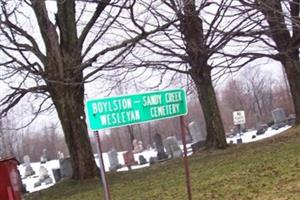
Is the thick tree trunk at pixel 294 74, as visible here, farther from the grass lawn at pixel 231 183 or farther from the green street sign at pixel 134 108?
the green street sign at pixel 134 108

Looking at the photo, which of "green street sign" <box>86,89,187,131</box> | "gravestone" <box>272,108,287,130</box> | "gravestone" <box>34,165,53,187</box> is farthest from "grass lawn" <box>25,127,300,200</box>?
"gravestone" <box>272,108,287,130</box>

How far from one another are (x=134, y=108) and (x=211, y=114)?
1274 cm

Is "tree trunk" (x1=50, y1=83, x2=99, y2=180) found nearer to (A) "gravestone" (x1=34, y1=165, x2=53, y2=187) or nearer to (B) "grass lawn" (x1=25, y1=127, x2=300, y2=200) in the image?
(B) "grass lawn" (x1=25, y1=127, x2=300, y2=200)

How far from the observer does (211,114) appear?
20.1 m

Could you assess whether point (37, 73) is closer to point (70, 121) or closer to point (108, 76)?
point (70, 121)

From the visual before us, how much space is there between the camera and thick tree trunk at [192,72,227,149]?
19.8 meters

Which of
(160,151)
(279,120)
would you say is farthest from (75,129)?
(279,120)

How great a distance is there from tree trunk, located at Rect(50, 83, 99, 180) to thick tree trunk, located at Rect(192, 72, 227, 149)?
4772 mm

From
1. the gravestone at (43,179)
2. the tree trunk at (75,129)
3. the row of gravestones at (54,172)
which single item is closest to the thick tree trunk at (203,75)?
the tree trunk at (75,129)

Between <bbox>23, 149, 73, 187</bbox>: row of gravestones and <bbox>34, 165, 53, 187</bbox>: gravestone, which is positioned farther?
<bbox>34, 165, 53, 187</bbox>: gravestone

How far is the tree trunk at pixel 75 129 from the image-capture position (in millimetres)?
17188

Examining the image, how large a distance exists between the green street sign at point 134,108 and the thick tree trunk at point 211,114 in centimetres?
1158

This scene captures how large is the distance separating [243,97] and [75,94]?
56.6m

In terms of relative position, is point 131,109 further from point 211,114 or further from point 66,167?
point 66,167
